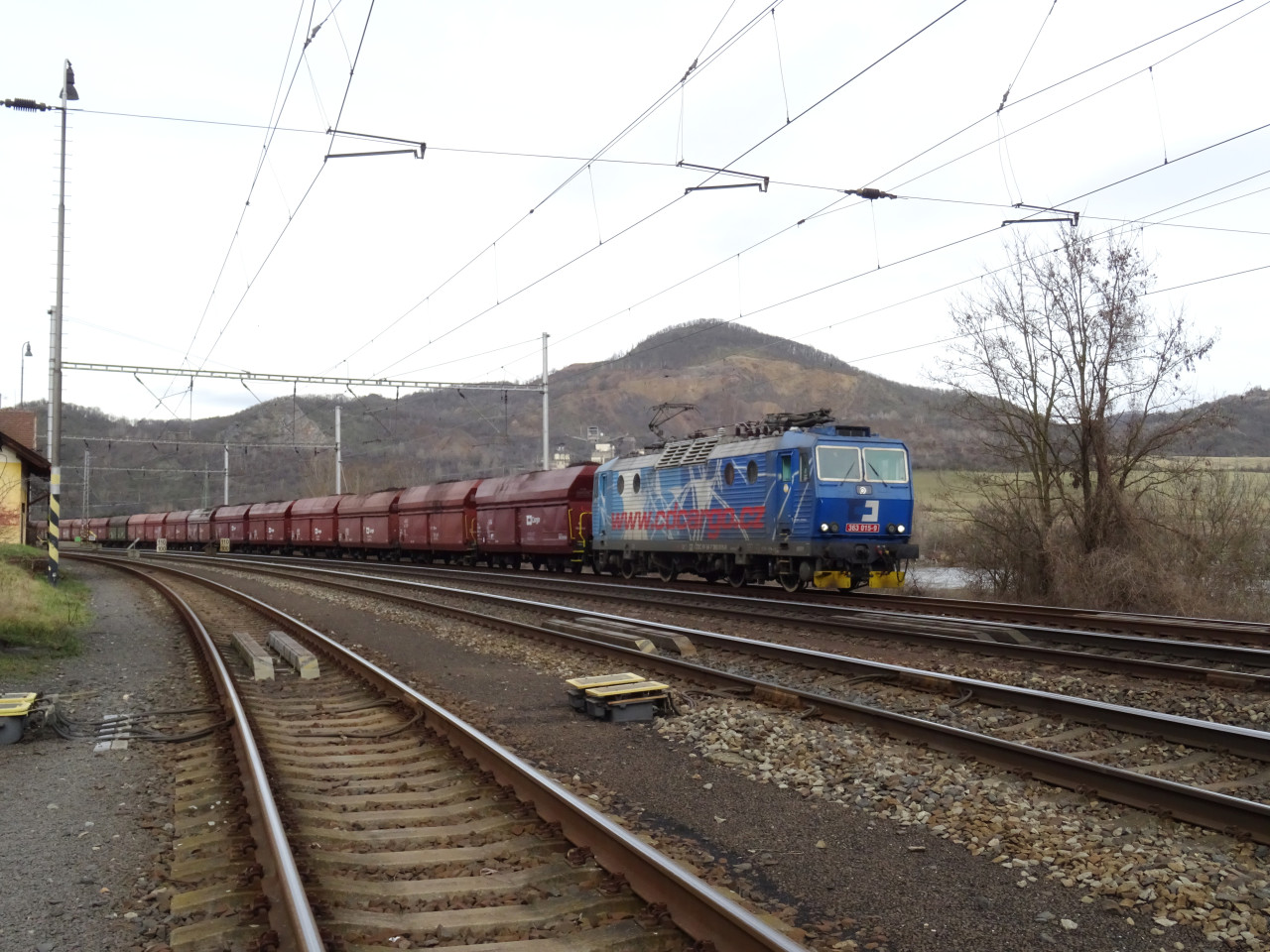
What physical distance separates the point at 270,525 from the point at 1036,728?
50.5 metres

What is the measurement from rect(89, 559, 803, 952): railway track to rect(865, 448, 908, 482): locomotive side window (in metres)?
12.5

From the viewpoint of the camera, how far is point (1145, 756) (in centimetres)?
692

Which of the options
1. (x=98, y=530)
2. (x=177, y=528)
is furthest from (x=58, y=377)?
(x=98, y=530)

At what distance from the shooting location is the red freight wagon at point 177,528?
207 feet

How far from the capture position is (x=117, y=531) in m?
73.2

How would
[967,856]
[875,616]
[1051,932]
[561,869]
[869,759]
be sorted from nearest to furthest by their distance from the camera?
[1051,932], [561,869], [967,856], [869,759], [875,616]

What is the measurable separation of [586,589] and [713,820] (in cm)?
1610

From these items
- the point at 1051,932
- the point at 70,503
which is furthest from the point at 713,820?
the point at 70,503

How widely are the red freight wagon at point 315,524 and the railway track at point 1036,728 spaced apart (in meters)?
37.2

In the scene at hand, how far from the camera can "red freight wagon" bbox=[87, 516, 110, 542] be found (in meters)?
75.9

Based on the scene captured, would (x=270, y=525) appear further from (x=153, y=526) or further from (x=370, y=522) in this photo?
(x=153, y=526)

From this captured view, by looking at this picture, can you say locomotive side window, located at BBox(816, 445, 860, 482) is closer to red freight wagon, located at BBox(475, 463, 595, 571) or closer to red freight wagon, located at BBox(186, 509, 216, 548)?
red freight wagon, located at BBox(475, 463, 595, 571)

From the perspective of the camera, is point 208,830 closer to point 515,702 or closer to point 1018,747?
point 515,702

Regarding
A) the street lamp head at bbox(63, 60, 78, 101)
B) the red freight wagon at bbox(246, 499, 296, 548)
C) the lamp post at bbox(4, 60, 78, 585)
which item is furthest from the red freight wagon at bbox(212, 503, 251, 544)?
the street lamp head at bbox(63, 60, 78, 101)
